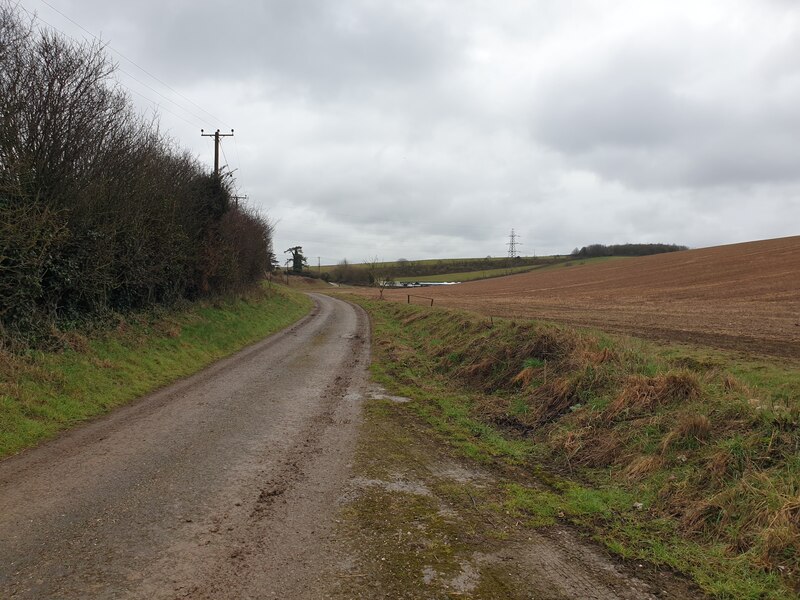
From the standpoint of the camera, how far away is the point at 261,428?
7.70 metres

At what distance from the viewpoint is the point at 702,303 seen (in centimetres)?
2991

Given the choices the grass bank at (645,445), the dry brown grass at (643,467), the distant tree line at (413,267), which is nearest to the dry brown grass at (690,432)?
the grass bank at (645,445)

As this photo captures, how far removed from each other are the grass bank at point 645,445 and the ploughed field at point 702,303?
6009 millimetres

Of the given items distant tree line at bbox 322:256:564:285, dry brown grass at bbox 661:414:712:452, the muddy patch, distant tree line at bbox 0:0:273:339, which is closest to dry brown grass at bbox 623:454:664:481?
dry brown grass at bbox 661:414:712:452

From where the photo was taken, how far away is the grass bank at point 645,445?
4.12m

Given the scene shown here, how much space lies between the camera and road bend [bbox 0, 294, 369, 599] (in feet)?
11.9

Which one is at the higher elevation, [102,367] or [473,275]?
[473,275]

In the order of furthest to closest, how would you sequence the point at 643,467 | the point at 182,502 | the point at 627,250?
the point at 627,250 < the point at 643,467 < the point at 182,502

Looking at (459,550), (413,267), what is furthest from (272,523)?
(413,267)

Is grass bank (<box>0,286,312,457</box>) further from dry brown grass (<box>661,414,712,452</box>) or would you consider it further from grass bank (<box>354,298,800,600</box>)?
dry brown grass (<box>661,414,712,452</box>)

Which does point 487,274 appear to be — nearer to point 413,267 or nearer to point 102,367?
point 413,267

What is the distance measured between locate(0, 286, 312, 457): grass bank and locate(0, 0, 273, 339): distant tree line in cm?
99

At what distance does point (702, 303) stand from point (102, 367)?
32.1 meters

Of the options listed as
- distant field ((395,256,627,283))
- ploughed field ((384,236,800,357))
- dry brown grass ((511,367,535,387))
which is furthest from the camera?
distant field ((395,256,627,283))
